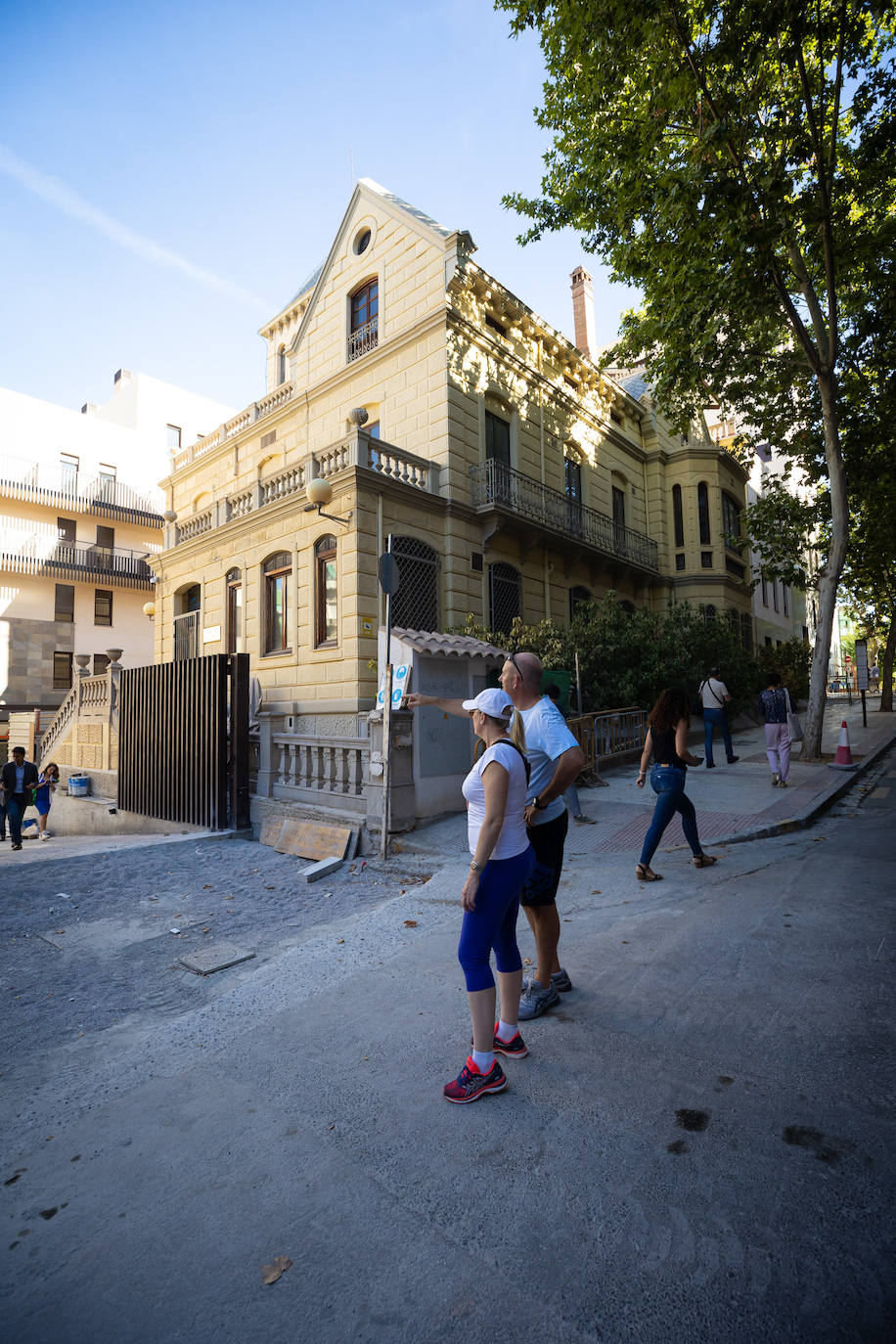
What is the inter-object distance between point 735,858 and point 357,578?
353 inches

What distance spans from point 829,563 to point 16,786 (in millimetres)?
17457

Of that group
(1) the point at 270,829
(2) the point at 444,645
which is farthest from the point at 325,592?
(1) the point at 270,829

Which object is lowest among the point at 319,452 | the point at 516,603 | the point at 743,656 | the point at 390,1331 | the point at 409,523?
the point at 390,1331

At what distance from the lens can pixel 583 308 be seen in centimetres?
2486

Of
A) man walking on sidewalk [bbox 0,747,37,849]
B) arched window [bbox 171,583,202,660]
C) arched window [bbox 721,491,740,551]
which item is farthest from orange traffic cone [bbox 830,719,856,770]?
arched window [bbox 171,583,202,660]

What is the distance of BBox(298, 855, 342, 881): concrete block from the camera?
298 inches

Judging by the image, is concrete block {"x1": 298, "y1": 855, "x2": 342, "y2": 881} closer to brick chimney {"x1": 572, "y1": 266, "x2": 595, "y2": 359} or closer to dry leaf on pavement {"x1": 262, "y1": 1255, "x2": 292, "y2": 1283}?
dry leaf on pavement {"x1": 262, "y1": 1255, "x2": 292, "y2": 1283}

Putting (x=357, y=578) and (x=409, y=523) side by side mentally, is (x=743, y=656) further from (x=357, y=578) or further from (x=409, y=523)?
(x=357, y=578)

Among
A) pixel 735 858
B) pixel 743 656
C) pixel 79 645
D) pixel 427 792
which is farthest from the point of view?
pixel 79 645

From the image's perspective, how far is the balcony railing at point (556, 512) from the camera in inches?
627

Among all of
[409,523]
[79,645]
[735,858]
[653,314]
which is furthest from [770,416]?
[79,645]

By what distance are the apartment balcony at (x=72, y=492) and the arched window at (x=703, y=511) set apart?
1012 inches

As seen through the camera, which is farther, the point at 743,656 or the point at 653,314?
the point at 743,656

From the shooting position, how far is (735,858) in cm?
682
